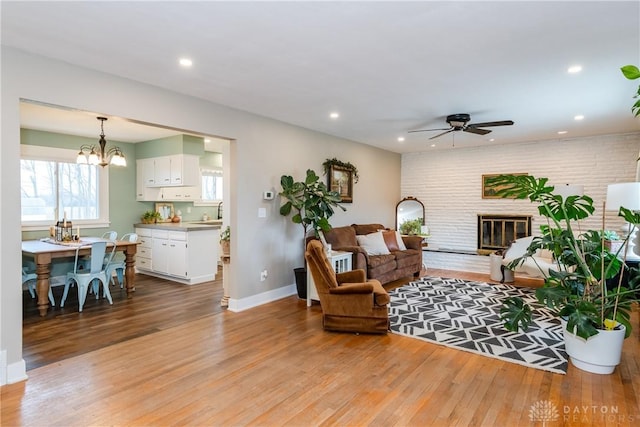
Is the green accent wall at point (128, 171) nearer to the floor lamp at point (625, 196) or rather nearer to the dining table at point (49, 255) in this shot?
the dining table at point (49, 255)

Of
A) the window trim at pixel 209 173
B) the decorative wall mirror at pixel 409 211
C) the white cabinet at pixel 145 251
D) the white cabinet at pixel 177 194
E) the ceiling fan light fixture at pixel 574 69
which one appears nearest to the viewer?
the ceiling fan light fixture at pixel 574 69

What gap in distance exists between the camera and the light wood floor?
2154mm

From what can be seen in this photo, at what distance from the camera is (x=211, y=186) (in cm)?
765

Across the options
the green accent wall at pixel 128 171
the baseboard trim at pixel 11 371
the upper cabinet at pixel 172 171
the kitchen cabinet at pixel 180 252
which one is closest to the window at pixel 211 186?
the green accent wall at pixel 128 171

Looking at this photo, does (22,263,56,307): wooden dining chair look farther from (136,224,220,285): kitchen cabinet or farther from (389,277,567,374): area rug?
(389,277,567,374): area rug

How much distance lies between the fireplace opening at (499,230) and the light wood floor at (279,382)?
3212 millimetres

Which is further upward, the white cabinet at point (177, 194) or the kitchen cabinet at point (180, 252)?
the white cabinet at point (177, 194)

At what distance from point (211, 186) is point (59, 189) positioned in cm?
270

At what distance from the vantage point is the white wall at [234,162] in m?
2.55

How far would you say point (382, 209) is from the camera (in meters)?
7.32

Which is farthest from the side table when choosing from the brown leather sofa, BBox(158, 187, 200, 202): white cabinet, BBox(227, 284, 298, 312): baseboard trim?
BBox(158, 187, 200, 202): white cabinet

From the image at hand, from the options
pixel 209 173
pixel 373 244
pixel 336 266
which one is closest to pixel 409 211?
pixel 373 244

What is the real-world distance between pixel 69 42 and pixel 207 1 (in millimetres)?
1279

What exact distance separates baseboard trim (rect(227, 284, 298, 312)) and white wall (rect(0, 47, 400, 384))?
12 millimetres
